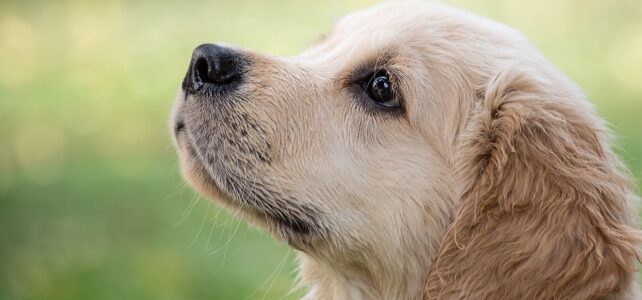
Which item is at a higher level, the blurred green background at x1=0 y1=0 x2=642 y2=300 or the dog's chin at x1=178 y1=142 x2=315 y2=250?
the dog's chin at x1=178 y1=142 x2=315 y2=250

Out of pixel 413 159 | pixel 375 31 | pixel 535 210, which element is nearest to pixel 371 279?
pixel 413 159

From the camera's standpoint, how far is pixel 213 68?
4168mm

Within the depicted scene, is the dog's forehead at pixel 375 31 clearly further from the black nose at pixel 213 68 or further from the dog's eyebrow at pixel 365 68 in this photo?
the black nose at pixel 213 68

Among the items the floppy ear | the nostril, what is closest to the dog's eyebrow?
the floppy ear

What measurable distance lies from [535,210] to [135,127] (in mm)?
6525

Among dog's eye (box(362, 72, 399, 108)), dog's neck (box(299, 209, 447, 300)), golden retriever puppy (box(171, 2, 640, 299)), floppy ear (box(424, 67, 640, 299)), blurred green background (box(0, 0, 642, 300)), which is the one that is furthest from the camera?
blurred green background (box(0, 0, 642, 300))

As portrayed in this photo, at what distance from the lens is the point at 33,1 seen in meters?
12.6

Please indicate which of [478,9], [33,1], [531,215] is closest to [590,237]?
[531,215]

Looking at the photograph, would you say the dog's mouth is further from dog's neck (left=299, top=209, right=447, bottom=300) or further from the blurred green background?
the blurred green background

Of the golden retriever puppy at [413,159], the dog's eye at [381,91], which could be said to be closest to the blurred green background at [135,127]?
the golden retriever puppy at [413,159]

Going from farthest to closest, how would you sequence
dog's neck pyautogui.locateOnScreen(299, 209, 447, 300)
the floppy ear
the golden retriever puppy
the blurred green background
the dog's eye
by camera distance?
the blurred green background, the dog's eye, dog's neck pyautogui.locateOnScreen(299, 209, 447, 300), the golden retriever puppy, the floppy ear

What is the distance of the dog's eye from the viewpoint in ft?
13.9

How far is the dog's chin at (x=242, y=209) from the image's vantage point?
4160 mm

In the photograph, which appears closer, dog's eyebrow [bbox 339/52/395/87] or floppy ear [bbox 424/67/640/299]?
floppy ear [bbox 424/67/640/299]
